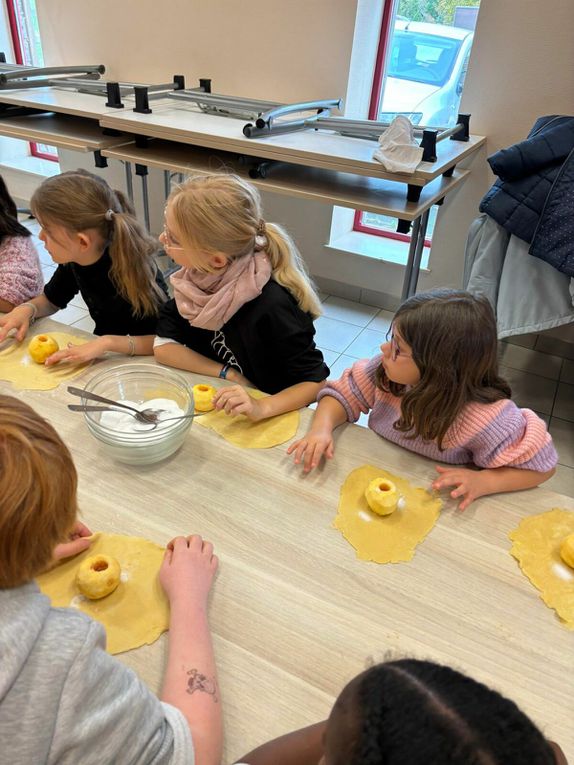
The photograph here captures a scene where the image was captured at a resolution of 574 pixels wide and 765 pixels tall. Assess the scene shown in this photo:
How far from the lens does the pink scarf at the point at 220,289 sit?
1.22 meters

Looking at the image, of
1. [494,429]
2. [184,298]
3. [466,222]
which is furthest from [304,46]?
[494,429]

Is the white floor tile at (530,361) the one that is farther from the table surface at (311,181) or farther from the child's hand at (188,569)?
the child's hand at (188,569)

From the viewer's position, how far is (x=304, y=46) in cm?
269

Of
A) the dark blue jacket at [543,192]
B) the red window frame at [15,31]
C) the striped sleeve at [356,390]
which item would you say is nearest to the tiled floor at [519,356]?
the dark blue jacket at [543,192]

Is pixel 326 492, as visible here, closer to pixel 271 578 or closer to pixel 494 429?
pixel 271 578

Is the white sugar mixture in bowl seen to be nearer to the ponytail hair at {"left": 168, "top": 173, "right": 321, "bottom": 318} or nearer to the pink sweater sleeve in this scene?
the ponytail hair at {"left": 168, "top": 173, "right": 321, "bottom": 318}

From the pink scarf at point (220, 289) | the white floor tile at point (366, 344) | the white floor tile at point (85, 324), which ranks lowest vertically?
the white floor tile at point (85, 324)

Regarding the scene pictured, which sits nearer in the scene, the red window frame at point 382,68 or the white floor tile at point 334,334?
the red window frame at point 382,68

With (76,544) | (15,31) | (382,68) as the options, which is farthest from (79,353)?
(15,31)

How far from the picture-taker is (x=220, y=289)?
1.23 metres

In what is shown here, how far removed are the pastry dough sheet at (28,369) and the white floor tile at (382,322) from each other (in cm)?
197

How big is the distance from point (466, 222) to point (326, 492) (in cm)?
216

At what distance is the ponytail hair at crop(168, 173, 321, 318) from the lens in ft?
3.78

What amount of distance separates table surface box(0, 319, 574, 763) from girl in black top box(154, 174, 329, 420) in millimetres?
226
